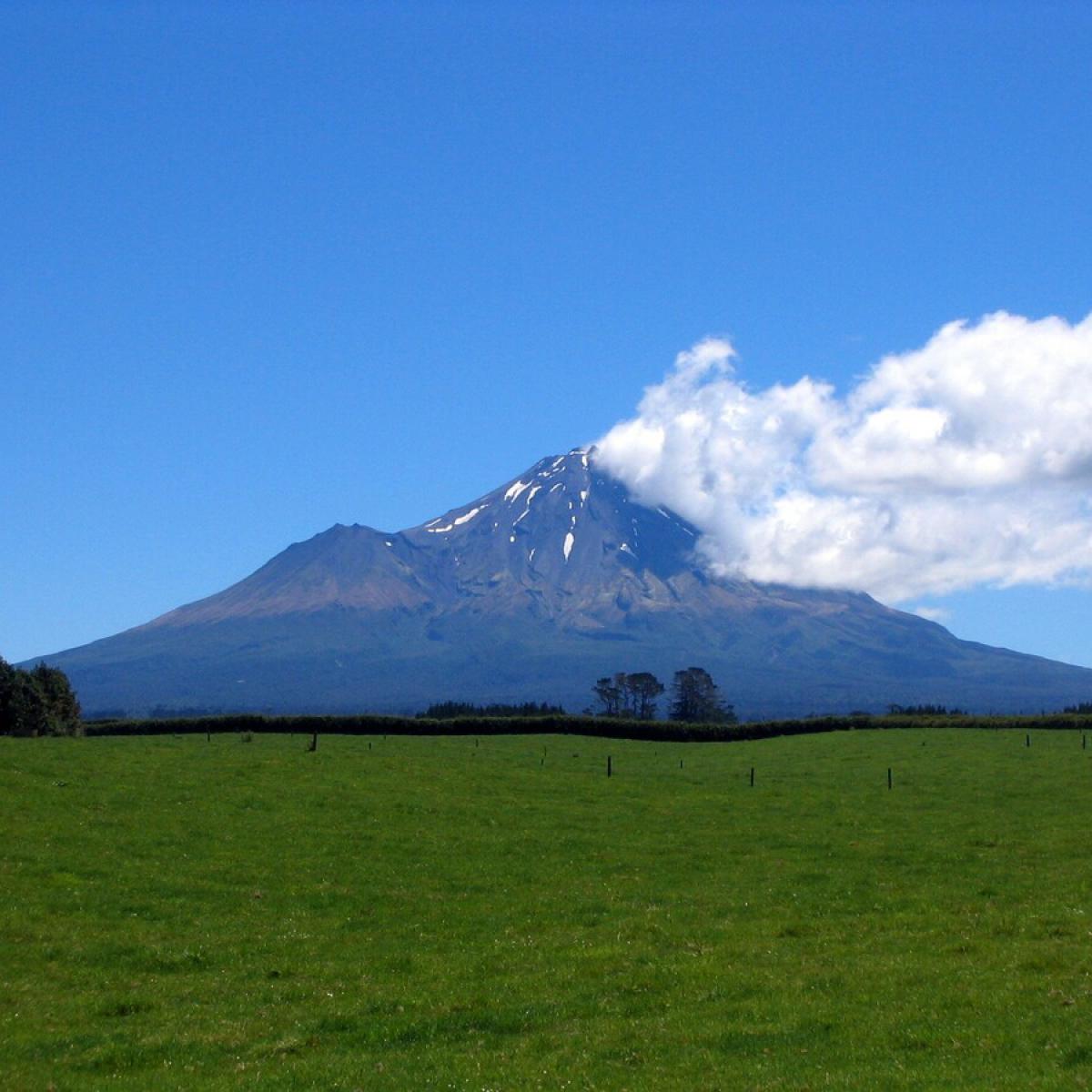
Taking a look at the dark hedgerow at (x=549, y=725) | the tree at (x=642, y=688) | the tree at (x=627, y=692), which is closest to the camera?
the dark hedgerow at (x=549, y=725)

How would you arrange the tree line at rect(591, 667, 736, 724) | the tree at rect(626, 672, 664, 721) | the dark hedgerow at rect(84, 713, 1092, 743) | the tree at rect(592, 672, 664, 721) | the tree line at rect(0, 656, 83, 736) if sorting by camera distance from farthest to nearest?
the tree at rect(626, 672, 664, 721) → the tree at rect(592, 672, 664, 721) → the tree line at rect(591, 667, 736, 724) → the dark hedgerow at rect(84, 713, 1092, 743) → the tree line at rect(0, 656, 83, 736)

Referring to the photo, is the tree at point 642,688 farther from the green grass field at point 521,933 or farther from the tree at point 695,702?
the green grass field at point 521,933

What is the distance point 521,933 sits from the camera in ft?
88.8

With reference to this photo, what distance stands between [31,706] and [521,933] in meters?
71.5

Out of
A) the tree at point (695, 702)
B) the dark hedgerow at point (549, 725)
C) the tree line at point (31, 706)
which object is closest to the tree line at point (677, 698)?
the tree at point (695, 702)

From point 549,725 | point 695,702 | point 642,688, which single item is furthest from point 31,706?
point 642,688

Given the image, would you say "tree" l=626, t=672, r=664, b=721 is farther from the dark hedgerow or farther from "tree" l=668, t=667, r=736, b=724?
the dark hedgerow

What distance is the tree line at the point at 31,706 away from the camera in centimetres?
8781

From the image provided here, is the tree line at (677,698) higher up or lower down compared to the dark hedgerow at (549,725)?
higher up

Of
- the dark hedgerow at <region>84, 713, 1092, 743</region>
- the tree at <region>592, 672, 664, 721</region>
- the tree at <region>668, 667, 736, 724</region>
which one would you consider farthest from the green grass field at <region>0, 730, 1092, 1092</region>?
the tree at <region>592, 672, 664, 721</region>

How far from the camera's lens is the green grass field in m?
17.5

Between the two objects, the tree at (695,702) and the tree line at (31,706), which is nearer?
the tree line at (31,706)

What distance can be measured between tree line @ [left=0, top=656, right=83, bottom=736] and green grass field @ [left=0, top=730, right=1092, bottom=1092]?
37.3m

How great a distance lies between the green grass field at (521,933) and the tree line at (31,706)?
37.3 metres
